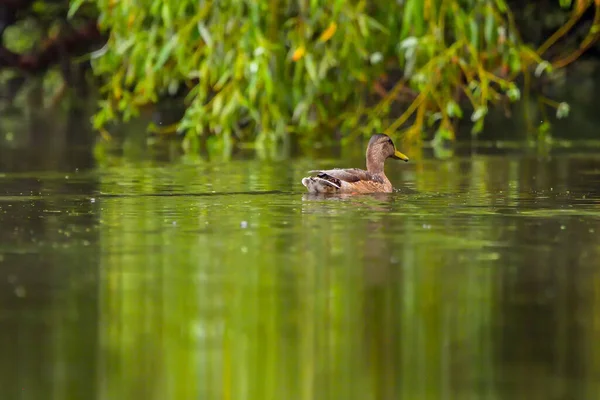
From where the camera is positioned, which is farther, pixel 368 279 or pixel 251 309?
pixel 368 279

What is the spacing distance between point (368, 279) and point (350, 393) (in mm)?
2817

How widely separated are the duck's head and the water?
4.06ft

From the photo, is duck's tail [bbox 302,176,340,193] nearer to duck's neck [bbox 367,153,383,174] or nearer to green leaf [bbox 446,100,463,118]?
duck's neck [bbox 367,153,383,174]

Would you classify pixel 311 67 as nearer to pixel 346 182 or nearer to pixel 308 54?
pixel 308 54

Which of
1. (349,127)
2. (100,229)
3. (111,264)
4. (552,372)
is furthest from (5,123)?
(552,372)

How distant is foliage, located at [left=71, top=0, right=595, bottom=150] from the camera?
20.9m

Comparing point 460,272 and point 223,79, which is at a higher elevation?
point 223,79

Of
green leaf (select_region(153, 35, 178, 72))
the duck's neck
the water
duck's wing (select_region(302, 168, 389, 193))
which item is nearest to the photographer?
the water

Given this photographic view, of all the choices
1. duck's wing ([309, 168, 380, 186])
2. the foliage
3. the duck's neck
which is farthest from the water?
the foliage

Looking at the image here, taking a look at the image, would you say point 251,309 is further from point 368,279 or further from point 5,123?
point 5,123

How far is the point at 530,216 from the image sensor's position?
42.6ft

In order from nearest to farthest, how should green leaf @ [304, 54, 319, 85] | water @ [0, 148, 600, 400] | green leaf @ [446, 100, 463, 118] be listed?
water @ [0, 148, 600, 400], green leaf @ [304, 54, 319, 85], green leaf @ [446, 100, 463, 118]

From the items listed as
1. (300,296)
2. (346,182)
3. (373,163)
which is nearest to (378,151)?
(373,163)

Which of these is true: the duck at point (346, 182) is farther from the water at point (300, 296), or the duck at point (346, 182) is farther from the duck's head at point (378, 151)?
the duck's head at point (378, 151)
